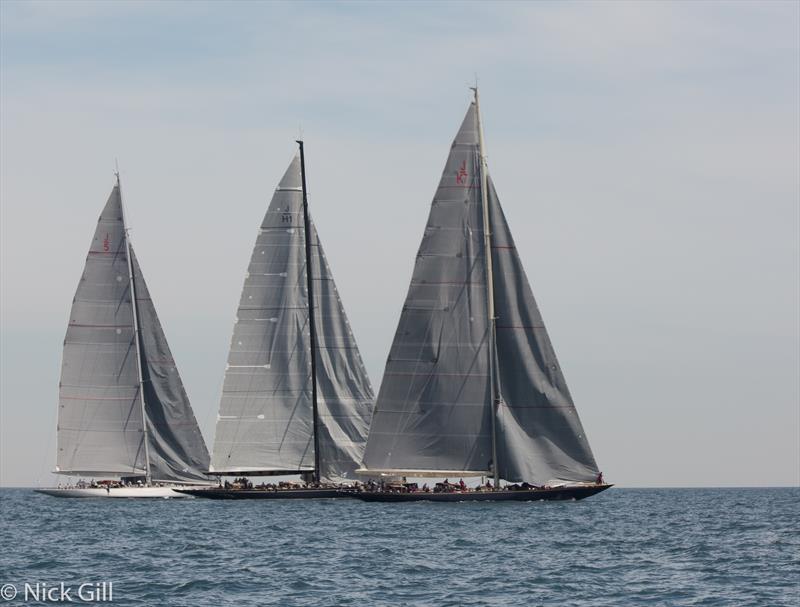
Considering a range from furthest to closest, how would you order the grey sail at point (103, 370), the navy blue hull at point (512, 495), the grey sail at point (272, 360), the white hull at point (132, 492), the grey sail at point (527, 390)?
1. the white hull at point (132, 492)
2. the grey sail at point (103, 370)
3. the grey sail at point (272, 360)
4. the navy blue hull at point (512, 495)
5. the grey sail at point (527, 390)

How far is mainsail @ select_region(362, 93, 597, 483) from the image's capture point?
76.4 meters

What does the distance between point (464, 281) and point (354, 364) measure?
14.8 metres

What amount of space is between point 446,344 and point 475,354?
1629 mm

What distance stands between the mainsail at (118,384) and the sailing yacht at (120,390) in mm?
61

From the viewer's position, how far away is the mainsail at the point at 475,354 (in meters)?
76.4

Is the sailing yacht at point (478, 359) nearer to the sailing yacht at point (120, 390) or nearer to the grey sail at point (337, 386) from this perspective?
the grey sail at point (337, 386)

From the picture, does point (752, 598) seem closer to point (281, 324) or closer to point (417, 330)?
point (417, 330)

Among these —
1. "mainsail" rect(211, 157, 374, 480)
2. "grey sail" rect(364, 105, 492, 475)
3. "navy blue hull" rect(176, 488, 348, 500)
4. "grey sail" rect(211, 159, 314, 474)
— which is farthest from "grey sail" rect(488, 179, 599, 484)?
"grey sail" rect(211, 159, 314, 474)

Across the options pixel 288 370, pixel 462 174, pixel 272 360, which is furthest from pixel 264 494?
pixel 462 174

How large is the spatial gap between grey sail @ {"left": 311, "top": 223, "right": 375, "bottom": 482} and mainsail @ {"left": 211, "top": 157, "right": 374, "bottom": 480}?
2.3 inches

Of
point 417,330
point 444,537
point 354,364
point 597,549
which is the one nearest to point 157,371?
point 354,364

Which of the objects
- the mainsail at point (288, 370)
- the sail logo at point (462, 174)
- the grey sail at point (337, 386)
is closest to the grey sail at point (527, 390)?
the sail logo at point (462, 174)

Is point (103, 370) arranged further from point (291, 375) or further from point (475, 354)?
point (475, 354)

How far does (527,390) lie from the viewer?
76.6 metres
